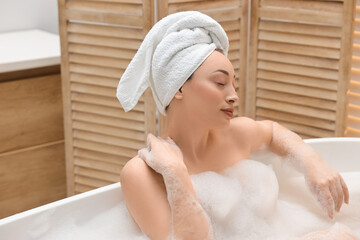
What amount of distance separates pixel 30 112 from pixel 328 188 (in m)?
1.63

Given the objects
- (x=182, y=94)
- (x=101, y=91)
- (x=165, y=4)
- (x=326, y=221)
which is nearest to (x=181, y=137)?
(x=182, y=94)

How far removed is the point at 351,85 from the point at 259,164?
92 centimetres

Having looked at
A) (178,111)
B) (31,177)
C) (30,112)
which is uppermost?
(178,111)

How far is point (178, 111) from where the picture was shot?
158 cm

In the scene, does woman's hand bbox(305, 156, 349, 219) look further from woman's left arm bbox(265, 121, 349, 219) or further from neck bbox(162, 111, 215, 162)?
neck bbox(162, 111, 215, 162)

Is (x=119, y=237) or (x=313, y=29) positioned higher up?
(x=313, y=29)

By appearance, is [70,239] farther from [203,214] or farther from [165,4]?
[165,4]

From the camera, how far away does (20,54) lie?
9.04 ft

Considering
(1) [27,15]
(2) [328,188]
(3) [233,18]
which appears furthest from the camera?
(1) [27,15]

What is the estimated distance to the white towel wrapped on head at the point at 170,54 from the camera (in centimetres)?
151

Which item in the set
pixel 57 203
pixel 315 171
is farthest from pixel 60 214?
pixel 315 171

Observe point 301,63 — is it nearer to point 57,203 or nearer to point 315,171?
point 315,171

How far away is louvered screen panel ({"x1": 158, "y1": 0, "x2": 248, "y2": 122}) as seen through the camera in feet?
7.50

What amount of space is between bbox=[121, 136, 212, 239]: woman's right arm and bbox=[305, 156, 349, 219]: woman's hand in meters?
0.41
